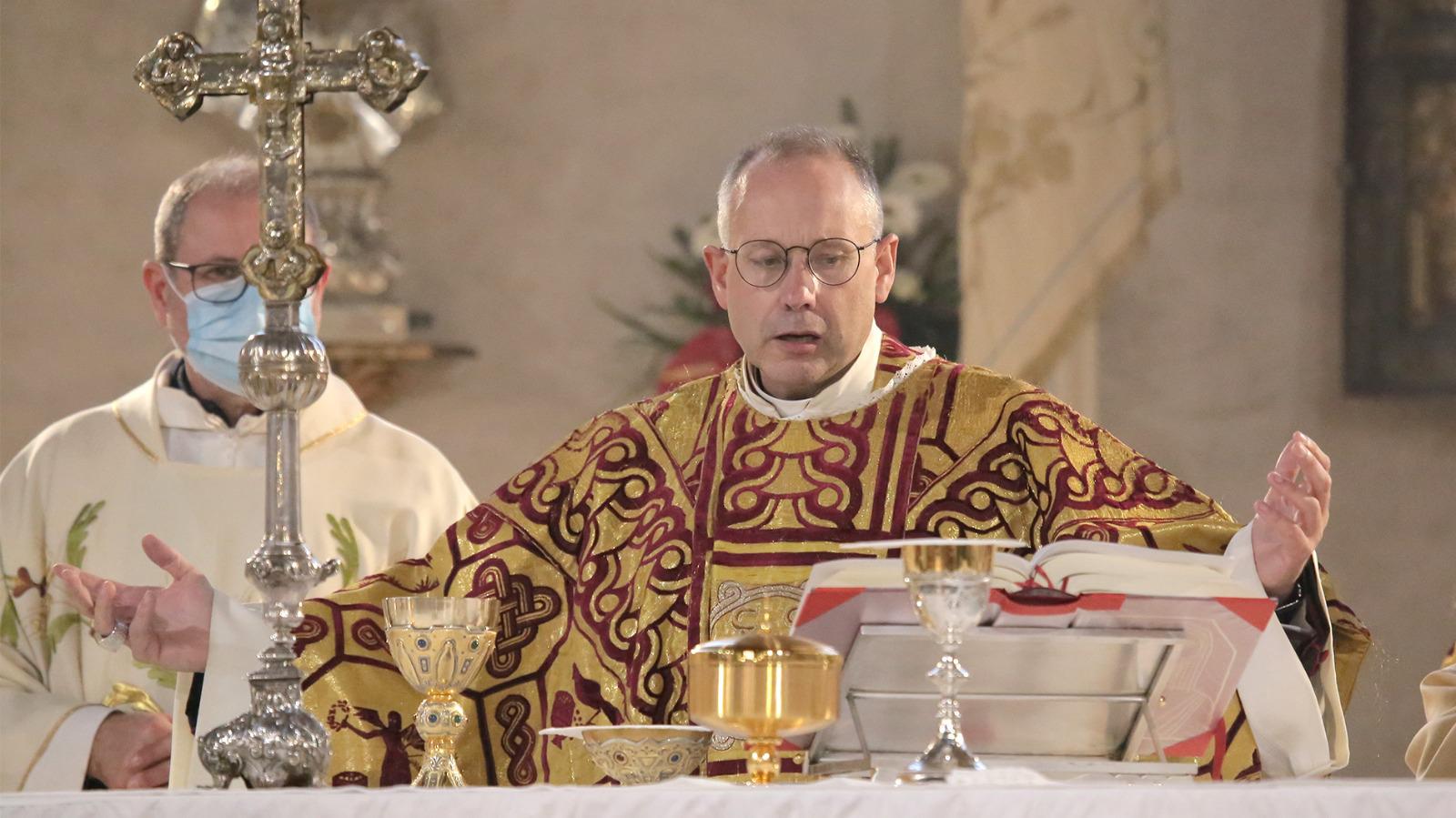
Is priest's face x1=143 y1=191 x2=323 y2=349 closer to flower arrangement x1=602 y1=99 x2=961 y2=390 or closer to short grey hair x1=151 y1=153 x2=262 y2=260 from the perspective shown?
short grey hair x1=151 y1=153 x2=262 y2=260

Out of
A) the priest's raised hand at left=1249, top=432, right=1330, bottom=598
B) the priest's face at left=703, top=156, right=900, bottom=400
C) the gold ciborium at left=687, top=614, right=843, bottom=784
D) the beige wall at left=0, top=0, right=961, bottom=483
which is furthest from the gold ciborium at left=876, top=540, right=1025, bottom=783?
the beige wall at left=0, top=0, right=961, bottom=483

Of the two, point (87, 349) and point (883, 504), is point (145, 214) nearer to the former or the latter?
point (87, 349)

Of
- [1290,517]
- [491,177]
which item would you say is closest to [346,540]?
[1290,517]

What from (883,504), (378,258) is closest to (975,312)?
(378,258)

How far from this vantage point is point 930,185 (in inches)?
291

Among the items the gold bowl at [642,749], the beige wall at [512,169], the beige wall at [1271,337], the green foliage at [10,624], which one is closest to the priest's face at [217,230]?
the green foliage at [10,624]

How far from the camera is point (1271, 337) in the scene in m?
7.25

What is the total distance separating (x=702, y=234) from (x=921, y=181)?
2.60 feet

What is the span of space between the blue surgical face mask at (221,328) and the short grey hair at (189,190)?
17cm

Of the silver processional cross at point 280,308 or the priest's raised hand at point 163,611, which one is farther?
the priest's raised hand at point 163,611

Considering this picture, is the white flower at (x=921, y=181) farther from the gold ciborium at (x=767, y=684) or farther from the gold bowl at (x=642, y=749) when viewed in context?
the gold ciborium at (x=767, y=684)

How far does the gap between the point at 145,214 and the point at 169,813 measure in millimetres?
6285

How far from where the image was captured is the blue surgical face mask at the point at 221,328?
4.63 m

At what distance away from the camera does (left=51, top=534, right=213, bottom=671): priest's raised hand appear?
3092 mm
